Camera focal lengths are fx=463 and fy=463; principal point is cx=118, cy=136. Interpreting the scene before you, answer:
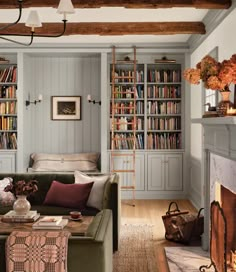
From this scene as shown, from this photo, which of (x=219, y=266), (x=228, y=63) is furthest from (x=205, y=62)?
(x=219, y=266)

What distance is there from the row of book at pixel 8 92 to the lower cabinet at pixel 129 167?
7.19 feet

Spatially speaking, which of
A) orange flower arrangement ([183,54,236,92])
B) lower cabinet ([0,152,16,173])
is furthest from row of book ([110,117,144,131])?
orange flower arrangement ([183,54,236,92])

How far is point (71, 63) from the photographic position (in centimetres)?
863

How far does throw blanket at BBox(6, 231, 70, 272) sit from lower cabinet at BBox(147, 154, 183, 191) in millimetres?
5555

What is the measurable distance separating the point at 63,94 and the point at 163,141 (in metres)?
2.05

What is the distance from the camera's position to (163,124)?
27.7ft

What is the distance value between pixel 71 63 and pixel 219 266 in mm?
5706

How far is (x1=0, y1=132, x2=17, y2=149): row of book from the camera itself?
8359 mm

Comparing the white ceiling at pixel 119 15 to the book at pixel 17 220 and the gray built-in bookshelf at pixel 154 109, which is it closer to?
the gray built-in bookshelf at pixel 154 109

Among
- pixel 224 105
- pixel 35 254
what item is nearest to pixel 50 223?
pixel 35 254

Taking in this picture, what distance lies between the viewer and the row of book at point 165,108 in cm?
842

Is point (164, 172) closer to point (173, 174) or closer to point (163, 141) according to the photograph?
point (173, 174)

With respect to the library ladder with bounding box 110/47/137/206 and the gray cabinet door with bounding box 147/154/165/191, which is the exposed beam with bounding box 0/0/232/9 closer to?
the library ladder with bounding box 110/47/137/206

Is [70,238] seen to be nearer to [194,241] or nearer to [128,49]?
[194,241]
